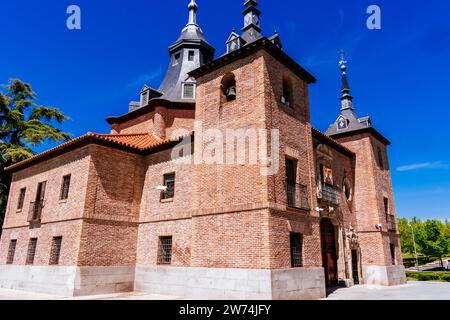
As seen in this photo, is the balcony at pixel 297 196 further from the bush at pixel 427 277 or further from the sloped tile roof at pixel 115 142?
the bush at pixel 427 277

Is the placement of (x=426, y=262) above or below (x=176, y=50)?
below

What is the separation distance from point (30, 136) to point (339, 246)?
72.3 ft

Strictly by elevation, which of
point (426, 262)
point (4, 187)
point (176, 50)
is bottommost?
point (426, 262)

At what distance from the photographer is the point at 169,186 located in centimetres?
1502

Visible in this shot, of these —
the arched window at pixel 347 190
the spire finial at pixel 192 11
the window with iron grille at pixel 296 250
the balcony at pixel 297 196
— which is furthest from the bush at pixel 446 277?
the spire finial at pixel 192 11

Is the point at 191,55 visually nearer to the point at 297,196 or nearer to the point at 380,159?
the point at 380,159

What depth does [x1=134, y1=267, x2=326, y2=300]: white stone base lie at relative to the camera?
10.2m

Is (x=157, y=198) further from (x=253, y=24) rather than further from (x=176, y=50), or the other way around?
(x=176, y=50)

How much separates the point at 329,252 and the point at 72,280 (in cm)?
1184

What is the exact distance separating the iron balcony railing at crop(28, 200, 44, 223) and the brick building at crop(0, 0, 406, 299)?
6cm

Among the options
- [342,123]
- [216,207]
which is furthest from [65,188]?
[342,123]
